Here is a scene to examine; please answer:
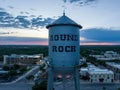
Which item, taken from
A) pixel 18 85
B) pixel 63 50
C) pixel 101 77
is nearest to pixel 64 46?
pixel 63 50

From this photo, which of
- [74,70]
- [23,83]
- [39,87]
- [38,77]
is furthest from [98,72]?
[74,70]

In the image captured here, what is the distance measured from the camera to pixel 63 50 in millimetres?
15867

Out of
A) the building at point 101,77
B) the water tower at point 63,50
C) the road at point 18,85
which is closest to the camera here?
the water tower at point 63,50

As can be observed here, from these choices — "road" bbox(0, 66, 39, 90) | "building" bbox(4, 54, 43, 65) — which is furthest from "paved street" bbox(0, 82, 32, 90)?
"building" bbox(4, 54, 43, 65)

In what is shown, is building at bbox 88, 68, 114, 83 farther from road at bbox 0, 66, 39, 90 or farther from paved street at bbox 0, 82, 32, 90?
paved street at bbox 0, 82, 32, 90

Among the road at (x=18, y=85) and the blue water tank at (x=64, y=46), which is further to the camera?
the road at (x=18, y=85)

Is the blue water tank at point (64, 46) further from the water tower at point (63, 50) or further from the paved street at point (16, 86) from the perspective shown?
the paved street at point (16, 86)

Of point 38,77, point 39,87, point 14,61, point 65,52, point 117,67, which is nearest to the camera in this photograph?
point 65,52

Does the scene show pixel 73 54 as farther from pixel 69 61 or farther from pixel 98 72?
pixel 98 72

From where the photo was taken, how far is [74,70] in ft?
52.6

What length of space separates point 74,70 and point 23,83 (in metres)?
37.6

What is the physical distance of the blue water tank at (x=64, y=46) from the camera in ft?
52.1

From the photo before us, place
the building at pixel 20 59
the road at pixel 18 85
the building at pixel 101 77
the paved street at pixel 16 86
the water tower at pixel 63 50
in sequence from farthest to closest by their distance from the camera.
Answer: the building at pixel 20 59, the building at pixel 101 77, the road at pixel 18 85, the paved street at pixel 16 86, the water tower at pixel 63 50

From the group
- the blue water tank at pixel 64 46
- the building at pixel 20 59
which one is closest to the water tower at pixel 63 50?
the blue water tank at pixel 64 46
